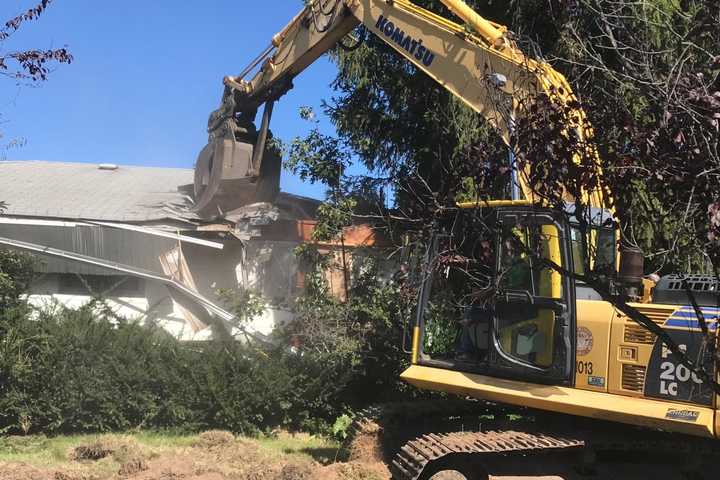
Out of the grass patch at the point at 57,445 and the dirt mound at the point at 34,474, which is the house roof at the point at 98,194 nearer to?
the grass patch at the point at 57,445

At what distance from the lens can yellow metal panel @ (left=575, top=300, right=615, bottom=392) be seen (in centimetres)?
539

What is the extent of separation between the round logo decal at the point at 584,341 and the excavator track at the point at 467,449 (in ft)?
2.46

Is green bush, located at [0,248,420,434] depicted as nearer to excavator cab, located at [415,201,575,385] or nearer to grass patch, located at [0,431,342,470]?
grass patch, located at [0,431,342,470]

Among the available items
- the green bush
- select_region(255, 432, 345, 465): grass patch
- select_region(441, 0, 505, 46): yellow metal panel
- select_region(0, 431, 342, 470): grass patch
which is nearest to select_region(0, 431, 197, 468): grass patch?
select_region(0, 431, 342, 470): grass patch

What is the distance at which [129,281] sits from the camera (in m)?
12.1

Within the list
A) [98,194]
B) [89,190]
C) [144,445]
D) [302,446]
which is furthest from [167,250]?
[302,446]

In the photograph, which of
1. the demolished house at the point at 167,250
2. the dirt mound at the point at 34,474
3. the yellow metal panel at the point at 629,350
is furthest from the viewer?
the demolished house at the point at 167,250

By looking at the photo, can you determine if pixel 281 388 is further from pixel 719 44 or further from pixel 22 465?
pixel 719 44

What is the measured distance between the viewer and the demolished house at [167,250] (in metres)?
11.1

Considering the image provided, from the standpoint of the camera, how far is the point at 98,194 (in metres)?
14.5

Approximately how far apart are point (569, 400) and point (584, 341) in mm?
468

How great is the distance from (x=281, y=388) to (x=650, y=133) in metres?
6.98

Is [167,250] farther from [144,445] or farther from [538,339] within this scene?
[538,339]

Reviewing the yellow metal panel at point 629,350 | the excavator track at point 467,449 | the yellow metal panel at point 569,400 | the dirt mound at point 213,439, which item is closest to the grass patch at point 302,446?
the dirt mound at point 213,439
